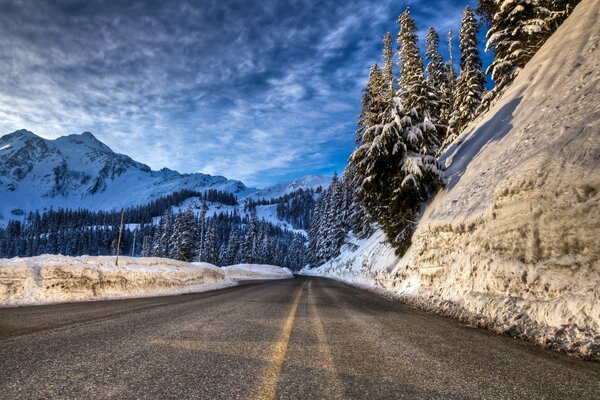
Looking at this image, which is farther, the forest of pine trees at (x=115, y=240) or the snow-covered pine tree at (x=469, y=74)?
the forest of pine trees at (x=115, y=240)

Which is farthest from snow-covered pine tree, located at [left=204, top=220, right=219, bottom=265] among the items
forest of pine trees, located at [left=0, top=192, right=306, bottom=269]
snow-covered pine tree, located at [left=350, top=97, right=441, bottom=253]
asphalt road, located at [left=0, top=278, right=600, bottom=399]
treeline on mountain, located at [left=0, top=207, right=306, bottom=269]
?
asphalt road, located at [left=0, top=278, right=600, bottom=399]

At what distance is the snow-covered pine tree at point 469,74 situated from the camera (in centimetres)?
2962

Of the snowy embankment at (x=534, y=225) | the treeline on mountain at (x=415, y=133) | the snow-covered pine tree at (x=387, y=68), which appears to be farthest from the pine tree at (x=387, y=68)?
the snowy embankment at (x=534, y=225)

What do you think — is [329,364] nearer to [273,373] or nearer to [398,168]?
[273,373]

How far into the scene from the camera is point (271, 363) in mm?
3449

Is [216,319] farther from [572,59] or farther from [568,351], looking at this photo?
[572,59]

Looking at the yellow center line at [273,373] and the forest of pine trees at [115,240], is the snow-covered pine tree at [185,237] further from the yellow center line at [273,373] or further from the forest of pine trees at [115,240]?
the yellow center line at [273,373]

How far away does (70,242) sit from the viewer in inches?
5541

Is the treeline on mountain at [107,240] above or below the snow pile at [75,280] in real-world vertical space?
above

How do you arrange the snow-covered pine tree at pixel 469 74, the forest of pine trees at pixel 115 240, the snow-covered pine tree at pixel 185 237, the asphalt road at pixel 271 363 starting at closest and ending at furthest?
1. the asphalt road at pixel 271 363
2. the snow-covered pine tree at pixel 469 74
3. the snow-covered pine tree at pixel 185 237
4. the forest of pine trees at pixel 115 240

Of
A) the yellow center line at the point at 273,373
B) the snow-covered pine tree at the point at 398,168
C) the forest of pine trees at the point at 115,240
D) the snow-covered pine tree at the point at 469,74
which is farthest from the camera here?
the forest of pine trees at the point at 115,240

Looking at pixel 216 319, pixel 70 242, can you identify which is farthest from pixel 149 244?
pixel 216 319

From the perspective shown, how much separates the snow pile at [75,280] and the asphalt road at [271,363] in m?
5.13

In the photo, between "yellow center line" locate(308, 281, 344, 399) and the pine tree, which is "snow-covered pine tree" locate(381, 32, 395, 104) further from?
"yellow center line" locate(308, 281, 344, 399)
